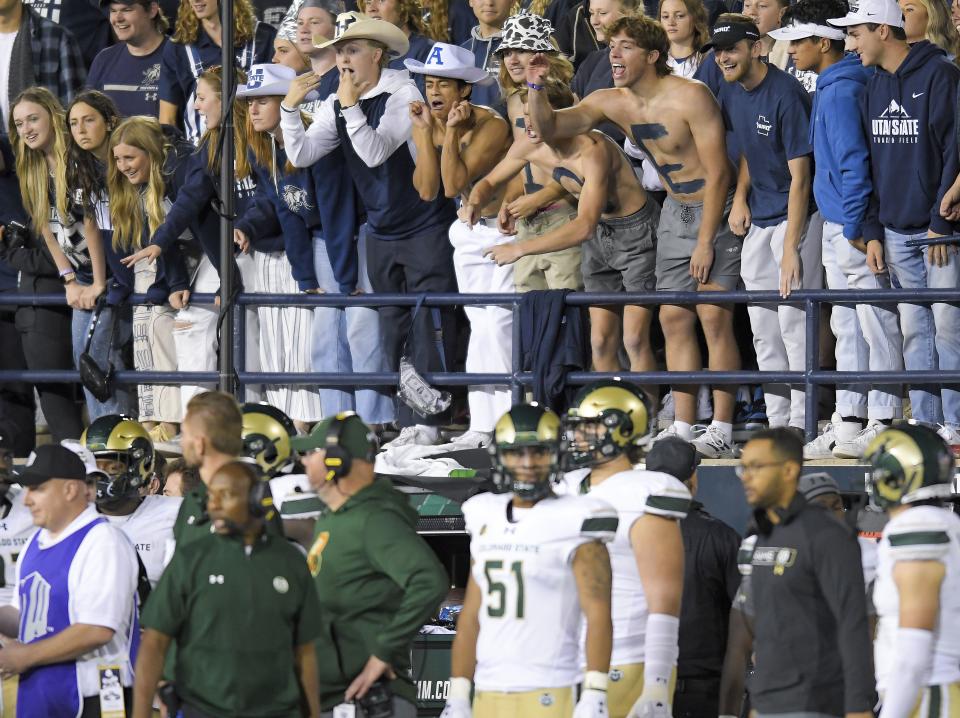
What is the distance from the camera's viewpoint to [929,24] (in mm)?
10312

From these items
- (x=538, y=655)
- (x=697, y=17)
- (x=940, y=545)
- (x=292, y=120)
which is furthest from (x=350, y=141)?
(x=940, y=545)

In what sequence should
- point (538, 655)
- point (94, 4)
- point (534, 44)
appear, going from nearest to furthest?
point (538, 655) < point (534, 44) < point (94, 4)

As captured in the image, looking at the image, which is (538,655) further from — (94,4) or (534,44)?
(94,4)

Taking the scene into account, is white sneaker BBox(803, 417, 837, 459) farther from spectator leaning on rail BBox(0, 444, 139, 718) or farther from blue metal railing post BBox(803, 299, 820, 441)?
spectator leaning on rail BBox(0, 444, 139, 718)

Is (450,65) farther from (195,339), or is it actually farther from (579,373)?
(195,339)

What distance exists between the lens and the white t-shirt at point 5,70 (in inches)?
499

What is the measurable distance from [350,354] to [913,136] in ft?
11.5

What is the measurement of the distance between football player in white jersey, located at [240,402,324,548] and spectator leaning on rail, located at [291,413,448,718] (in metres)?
0.60

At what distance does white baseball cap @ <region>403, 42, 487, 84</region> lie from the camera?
10.6 m

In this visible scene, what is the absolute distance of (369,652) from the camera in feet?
24.0

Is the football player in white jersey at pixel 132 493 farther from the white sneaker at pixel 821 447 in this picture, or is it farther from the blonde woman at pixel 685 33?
the blonde woman at pixel 685 33

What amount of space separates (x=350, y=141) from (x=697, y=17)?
2211 millimetres

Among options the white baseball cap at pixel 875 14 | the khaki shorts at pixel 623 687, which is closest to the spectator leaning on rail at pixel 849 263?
the white baseball cap at pixel 875 14

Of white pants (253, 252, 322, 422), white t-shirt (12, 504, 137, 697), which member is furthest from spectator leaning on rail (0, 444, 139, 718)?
white pants (253, 252, 322, 422)
